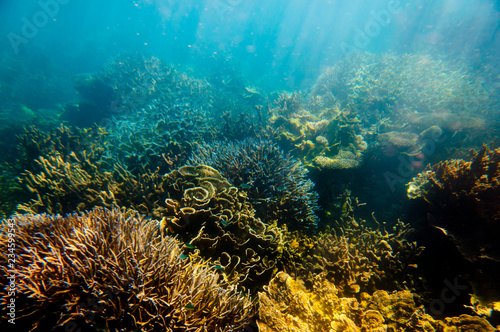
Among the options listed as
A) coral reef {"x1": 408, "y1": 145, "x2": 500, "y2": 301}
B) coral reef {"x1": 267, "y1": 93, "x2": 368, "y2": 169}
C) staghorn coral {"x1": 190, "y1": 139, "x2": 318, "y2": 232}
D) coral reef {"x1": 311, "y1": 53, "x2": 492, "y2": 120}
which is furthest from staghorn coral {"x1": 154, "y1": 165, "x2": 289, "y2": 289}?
coral reef {"x1": 311, "y1": 53, "x2": 492, "y2": 120}

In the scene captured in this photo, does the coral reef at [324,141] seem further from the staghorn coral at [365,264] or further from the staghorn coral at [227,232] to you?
the staghorn coral at [227,232]

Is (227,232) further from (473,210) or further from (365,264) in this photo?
(473,210)

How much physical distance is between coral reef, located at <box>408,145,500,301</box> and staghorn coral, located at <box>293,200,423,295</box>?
706 mm

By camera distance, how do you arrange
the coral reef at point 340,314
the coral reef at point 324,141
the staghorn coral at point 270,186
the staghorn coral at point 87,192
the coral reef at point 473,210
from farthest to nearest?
the coral reef at point 324,141
the staghorn coral at point 270,186
the staghorn coral at point 87,192
the coral reef at point 473,210
the coral reef at point 340,314

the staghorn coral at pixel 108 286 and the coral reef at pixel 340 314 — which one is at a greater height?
the staghorn coral at pixel 108 286

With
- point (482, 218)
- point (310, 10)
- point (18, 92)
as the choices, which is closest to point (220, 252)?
point (482, 218)

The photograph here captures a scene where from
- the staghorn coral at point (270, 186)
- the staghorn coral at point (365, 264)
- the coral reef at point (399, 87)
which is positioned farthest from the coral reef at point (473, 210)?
the coral reef at point (399, 87)

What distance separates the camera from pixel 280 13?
5841cm

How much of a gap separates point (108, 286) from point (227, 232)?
172 centimetres

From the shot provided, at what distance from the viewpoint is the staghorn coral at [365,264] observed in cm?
322

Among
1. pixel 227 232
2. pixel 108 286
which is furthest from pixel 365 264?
pixel 108 286

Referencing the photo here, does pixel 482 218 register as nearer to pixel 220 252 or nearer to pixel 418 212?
pixel 418 212

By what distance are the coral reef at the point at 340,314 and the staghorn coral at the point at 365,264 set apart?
0.53 m

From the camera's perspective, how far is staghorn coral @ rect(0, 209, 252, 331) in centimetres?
172
